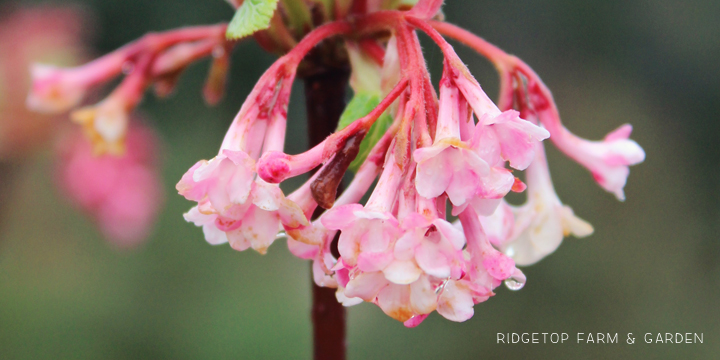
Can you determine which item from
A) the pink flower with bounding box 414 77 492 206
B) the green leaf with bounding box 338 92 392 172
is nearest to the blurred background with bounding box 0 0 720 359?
the green leaf with bounding box 338 92 392 172

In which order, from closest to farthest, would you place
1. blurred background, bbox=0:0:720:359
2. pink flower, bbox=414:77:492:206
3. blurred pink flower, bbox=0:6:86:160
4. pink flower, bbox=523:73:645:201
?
pink flower, bbox=414:77:492:206 < pink flower, bbox=523:73:645:201 < blurred pink flower, bbox=0:6:86:160 < blurred background, bbox=0:0:720:359

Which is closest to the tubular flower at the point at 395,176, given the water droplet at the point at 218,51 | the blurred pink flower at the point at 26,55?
the water droplet at the point at 218,51

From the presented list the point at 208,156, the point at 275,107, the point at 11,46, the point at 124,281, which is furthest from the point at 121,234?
the point at 275,107

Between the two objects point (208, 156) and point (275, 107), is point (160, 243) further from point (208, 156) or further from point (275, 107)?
point (275, 107)

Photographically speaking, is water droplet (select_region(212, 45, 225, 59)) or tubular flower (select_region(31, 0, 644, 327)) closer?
tubular flower (select_region(31, 0, 644, 327))

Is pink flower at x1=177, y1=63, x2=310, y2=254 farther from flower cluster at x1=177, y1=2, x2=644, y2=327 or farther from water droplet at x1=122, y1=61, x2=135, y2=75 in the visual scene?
water droplet at x1=122, y1=61, x2=135, y2=75

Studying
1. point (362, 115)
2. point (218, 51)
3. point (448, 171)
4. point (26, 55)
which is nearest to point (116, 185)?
point (26, 55)

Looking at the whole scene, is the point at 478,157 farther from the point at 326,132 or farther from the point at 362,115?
the point at 326,132
